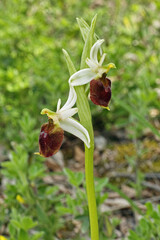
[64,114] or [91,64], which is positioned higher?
[91,64]

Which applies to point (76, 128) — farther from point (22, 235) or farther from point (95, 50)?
point (22, 235)

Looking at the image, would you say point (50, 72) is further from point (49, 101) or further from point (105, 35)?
point (105, 35)

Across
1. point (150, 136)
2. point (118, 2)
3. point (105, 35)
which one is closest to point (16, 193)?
point (150, 136)

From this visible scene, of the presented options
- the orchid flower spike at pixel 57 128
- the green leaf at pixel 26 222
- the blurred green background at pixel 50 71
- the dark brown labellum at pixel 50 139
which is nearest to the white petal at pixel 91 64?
the orchid flower spike at pixel 57 128

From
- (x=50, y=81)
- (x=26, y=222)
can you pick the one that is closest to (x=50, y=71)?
(x=50, y=81)

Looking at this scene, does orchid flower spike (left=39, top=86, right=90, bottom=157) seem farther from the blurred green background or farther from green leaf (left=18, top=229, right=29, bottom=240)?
the blurred green background
